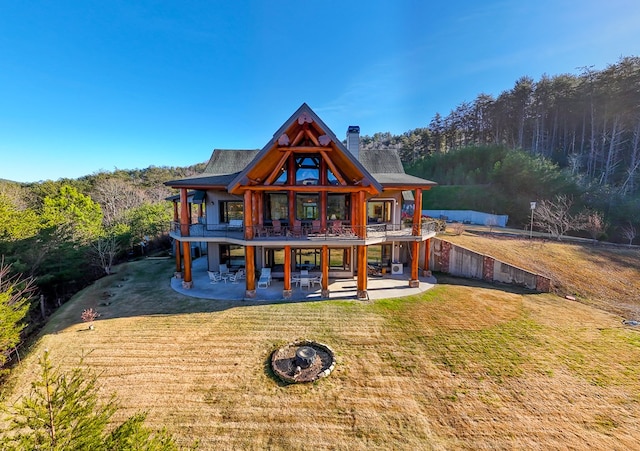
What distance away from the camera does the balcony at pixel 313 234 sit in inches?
572

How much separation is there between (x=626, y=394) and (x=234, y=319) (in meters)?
14.6

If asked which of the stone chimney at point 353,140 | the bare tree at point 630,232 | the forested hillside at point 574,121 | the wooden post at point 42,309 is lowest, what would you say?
the wooden post at point 42,309

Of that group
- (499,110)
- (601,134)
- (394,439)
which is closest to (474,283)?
(394,439)

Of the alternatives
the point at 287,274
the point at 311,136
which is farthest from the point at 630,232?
the point at 287,274

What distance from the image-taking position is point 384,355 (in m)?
10.4

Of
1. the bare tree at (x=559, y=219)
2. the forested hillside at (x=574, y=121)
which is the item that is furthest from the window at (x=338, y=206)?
the forested hillside at (x=574, y=121)

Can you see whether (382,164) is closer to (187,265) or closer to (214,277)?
(214,277)

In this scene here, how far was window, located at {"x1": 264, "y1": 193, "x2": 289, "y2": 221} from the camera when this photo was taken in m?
17.6

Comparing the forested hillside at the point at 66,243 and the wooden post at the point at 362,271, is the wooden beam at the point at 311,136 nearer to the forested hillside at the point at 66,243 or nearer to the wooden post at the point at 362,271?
the wooden post at the point at 362,271

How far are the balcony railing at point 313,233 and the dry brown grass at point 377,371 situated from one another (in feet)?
11.9

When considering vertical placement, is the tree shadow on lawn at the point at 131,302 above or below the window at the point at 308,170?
below

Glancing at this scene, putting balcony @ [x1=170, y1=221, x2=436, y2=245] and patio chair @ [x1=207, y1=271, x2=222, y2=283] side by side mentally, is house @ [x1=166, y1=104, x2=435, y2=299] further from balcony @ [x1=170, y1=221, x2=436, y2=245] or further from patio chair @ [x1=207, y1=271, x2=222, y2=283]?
patio chair @ [x1=207, y1=271, x2=222, y2=283]

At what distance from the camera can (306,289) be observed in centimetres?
1611

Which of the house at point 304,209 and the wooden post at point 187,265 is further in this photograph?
the wooden post at point 187,265
